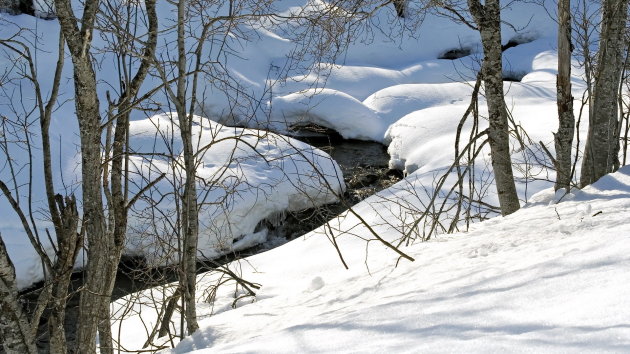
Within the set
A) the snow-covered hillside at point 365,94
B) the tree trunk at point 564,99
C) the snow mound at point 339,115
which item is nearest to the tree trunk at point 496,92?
the tree trunk at point 564,99

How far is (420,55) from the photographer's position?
63.5ft

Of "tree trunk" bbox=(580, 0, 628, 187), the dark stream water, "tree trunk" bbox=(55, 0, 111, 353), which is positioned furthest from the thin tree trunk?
"tree trunk" bbox=(580, 0, 628, 187)

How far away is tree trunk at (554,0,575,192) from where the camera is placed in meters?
6.33

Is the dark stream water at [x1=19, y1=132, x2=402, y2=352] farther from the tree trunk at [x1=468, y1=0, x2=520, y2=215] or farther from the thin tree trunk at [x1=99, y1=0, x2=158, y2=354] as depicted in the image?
the tree trunk at [x1=468, y1=0, x2=520, y2=215]

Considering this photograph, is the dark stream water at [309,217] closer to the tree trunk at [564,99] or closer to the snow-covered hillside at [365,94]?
the snow-covered hillside at [365,94]

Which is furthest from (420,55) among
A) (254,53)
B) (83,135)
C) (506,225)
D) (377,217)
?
(83,135)

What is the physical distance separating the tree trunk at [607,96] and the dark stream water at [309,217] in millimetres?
2385

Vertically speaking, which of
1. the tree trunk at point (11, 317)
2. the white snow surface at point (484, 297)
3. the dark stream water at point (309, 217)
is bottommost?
the white snow surface at point (484, 297)

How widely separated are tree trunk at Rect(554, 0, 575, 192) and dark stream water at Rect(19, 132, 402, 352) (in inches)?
86.4

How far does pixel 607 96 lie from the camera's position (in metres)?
5.86

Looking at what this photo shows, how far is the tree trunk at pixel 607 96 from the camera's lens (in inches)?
226

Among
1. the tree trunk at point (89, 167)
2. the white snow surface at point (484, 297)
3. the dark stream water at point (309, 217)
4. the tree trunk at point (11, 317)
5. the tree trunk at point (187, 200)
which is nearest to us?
the white snow surface at point (484, 297)

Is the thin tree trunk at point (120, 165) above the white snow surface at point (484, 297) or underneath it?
above

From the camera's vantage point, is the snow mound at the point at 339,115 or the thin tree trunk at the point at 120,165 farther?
the snow mound at the point at 339,115
